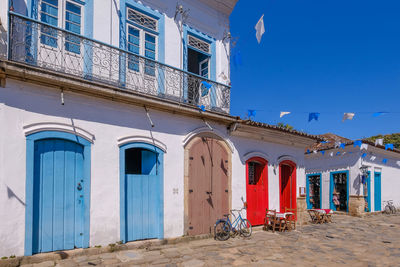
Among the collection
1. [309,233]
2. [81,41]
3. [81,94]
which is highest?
[81,41]

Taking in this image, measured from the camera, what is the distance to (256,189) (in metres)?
10.5

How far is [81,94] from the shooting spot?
668 centimetres

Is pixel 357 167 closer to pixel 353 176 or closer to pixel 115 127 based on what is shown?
pixel 353 176

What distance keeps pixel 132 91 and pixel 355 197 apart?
13380mm

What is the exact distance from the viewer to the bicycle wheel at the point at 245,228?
9.24 metres

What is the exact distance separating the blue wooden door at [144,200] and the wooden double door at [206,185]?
3.37ft

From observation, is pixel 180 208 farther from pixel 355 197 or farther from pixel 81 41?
pixel 355 197

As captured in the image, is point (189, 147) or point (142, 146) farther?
point (189, 147)

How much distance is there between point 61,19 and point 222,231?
694 cm

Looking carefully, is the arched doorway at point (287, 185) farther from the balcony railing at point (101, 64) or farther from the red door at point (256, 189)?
the balcony railing at point (101, 64)

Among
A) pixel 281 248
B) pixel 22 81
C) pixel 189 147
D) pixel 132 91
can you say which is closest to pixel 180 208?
pixel 189 147

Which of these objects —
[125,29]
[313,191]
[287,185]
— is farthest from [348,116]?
[313,191]

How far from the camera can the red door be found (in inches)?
404

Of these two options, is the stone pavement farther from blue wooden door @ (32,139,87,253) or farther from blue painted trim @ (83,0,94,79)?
blue painted trim @ (83,0,94,79)
